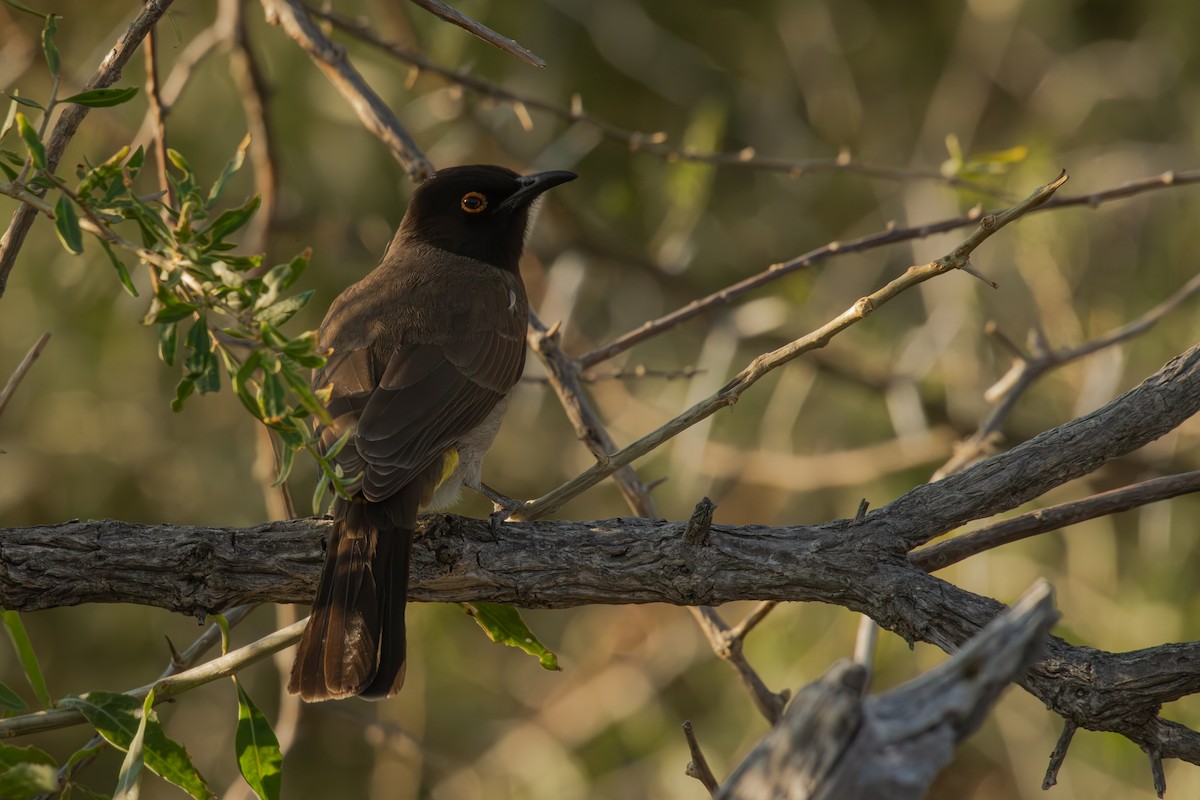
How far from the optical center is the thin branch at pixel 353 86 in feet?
15.3

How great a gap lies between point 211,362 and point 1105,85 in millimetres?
8161

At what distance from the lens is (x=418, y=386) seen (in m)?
4.29

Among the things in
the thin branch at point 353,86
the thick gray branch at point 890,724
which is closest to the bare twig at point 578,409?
the thin branch at point 353,86

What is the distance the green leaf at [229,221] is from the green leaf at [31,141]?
32cm

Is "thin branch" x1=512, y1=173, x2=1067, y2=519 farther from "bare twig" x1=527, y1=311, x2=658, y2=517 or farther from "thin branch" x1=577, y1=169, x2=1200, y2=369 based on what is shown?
"thin branch" x1=577, y1=169, x2=1200, y2=369

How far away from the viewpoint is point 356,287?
499cm

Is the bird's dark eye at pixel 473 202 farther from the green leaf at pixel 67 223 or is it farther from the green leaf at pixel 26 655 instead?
the green leaf at pixel 67 223

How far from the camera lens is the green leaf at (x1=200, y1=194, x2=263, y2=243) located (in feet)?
8.41

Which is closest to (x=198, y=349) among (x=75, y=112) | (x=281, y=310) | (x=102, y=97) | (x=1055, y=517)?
(x=281, y=310)

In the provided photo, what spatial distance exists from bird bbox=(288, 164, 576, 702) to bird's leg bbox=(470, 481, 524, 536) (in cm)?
16

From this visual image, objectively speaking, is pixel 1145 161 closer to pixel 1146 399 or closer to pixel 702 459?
pixel 702 459

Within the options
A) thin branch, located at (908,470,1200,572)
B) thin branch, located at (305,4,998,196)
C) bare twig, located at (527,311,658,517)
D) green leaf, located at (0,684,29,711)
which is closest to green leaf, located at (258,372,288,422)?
green leaf, located at (0,684,29,711)

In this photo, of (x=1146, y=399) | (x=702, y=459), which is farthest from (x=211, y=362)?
(x=702, y=459)

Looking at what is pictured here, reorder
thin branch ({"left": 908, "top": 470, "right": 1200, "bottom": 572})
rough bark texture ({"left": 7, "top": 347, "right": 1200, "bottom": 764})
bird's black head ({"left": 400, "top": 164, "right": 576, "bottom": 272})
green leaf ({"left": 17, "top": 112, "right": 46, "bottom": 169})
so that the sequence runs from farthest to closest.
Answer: bird's black head ({"left": 400, "top": 164, "right": 576, "bottom": 272}), thin branch ({"left": 908, "top": 470, "right": 1200, "bottom": 572}), rough bark texture ({"left": 7, "top": 347, "right": 1200, "bottom": 764}), green leaf ({"left": 17, "top": 112, "right": 46, "bottom": 169})
